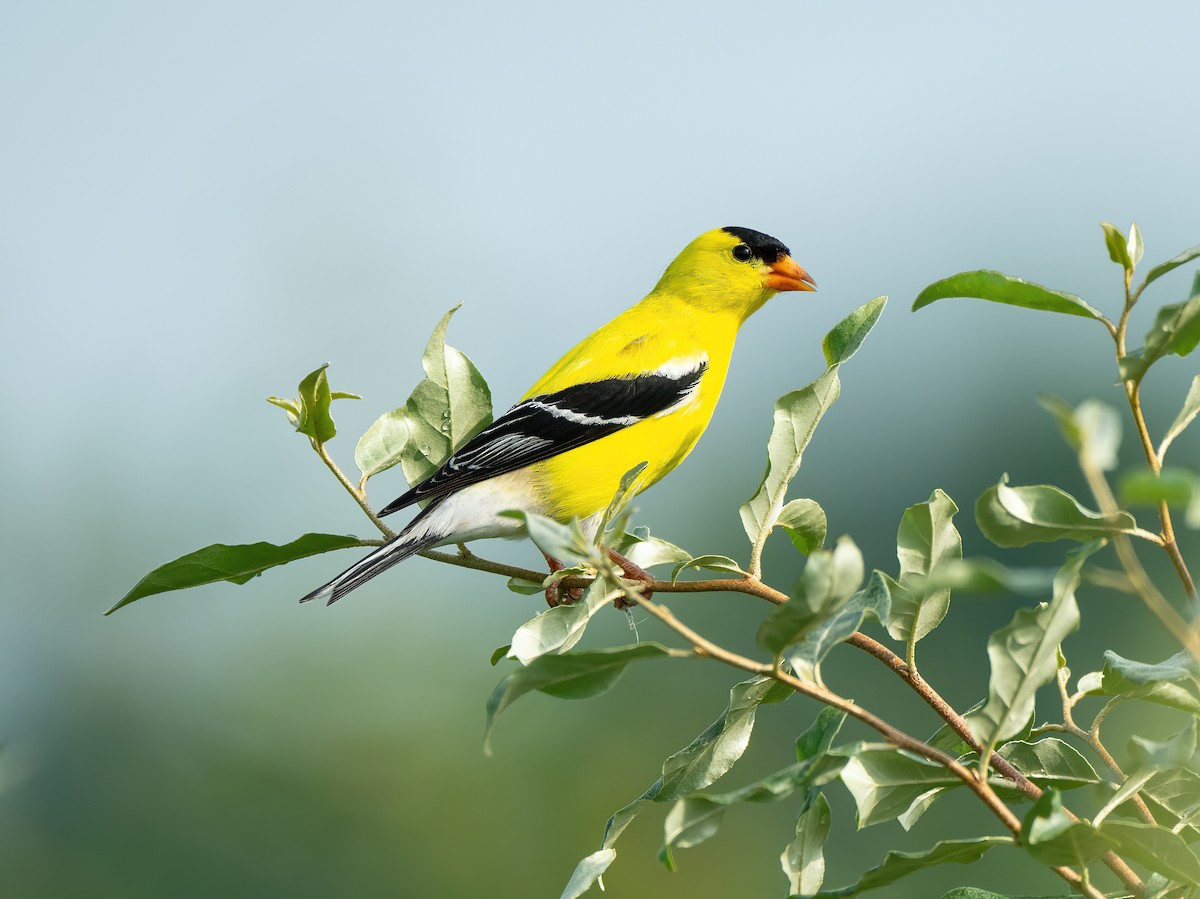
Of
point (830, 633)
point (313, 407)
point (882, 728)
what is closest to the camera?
point (882, 728)

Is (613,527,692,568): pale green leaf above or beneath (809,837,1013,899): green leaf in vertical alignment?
above

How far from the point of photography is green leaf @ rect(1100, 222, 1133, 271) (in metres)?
1.72

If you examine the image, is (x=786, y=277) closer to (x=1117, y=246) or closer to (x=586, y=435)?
(x=586, y=435)

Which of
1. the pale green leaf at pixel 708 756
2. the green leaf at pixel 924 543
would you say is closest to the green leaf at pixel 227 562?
the pale green leaf at pixel 708 756

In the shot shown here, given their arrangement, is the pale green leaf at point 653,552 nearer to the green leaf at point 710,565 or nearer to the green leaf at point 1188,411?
the green leaf at point 710,565

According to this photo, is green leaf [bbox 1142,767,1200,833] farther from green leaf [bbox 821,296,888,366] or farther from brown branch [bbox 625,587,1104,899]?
green leaf [bbox 821,296,888,366]

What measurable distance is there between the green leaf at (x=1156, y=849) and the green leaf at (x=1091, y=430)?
67 centimetres

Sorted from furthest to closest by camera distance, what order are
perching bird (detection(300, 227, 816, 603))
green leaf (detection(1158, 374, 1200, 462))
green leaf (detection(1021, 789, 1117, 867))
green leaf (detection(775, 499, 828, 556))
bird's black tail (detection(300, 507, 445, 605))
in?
1. perching bird (detection(300, 227, 816, 603))
2. bird's black tail (detection(300, 507, 445, 605))
3. green leaf (detection(775, 499, 828, 556))
4. green leaf (detection(1158, 374, 1200, 462))
5. green leaf (detection(1021, 789, 1117, 867))

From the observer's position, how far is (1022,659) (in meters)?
1.52

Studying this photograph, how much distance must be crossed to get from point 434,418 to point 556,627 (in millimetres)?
750

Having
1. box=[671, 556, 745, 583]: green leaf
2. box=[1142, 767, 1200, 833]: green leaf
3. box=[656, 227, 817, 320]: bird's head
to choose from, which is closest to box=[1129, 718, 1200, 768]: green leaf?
box=[1142, 767, 1200, 833]: green leaf

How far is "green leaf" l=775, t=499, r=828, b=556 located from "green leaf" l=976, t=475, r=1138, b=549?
674 millimetres

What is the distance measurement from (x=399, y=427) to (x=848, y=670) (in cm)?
1416

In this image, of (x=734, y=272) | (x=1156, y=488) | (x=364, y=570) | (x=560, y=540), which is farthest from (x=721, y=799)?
(x=734, y=272)
